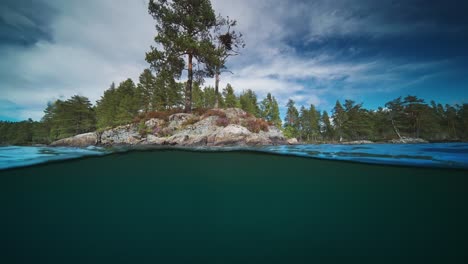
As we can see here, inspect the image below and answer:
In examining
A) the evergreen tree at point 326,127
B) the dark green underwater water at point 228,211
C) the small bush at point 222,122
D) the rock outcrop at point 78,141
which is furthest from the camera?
the evergreen tree at point 326,127

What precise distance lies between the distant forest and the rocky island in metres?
2.38

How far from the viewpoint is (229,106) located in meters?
45.5

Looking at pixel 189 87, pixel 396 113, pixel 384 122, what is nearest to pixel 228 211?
pixel 189 87

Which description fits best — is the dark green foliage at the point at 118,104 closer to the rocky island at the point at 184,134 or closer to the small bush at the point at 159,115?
the small bush at the point at 159,115

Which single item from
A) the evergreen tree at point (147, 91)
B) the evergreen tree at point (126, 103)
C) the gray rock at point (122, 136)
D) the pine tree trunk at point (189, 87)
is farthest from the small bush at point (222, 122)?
the evergreen tree at point (147, 91)

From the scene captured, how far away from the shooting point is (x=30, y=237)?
161 inches

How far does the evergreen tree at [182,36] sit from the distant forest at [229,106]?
2209 millimetres

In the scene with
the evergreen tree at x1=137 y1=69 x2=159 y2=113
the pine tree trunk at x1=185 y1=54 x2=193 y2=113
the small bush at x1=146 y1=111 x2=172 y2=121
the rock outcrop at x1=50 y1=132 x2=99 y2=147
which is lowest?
the rock outcrop at x1=50 y1=132 x2=99 y2=147

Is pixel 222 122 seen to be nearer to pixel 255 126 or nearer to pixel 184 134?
pixel 255 126

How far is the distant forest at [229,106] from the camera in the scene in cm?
3085

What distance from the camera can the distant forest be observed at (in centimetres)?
3085

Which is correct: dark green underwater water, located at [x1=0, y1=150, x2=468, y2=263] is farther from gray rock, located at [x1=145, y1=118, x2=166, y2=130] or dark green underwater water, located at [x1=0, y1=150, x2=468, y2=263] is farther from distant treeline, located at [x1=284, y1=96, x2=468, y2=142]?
distant treeline, located at [x1=284, y1=96, x2=468, y2=142]

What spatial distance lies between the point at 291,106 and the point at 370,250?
6493 centimetres

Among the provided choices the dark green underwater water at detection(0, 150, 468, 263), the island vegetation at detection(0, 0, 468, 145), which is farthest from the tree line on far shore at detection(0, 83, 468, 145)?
the dark green underwater water at detection(0, 150, 468, 263)
